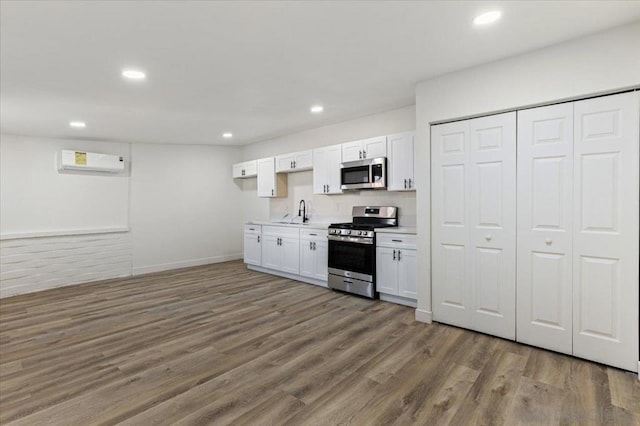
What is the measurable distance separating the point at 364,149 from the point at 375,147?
0.19 meters

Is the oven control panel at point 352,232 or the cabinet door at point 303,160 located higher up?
the cabinet door at point 303,160

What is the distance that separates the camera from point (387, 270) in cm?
425

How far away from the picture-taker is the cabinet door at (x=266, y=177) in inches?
252

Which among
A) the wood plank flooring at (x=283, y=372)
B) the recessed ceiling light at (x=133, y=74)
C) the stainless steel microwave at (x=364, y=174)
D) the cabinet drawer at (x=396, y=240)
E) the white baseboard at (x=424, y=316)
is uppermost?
the recessed ceiling light at (x=133, y=74)

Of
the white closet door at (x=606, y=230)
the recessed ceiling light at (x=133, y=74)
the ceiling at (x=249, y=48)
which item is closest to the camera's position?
the ceiling at (x=249, y=48)

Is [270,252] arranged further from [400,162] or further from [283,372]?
[283,372]

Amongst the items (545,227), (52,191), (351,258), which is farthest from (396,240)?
(52,191)

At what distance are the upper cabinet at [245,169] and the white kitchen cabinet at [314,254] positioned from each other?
216 centimetres

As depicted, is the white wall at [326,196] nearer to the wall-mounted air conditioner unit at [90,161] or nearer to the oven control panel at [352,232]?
the oven control panel at [352,232]

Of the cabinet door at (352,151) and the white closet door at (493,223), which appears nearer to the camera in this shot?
the white closet door at (493,223)

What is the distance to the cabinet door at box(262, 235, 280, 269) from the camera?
5887mm

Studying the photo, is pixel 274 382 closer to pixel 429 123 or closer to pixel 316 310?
pixel 316 310

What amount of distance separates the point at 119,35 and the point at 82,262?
15.7 ft

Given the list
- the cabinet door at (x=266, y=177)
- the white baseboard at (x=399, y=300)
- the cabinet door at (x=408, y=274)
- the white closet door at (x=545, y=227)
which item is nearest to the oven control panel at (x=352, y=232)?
the cabinet door at (x=408, y=274)
